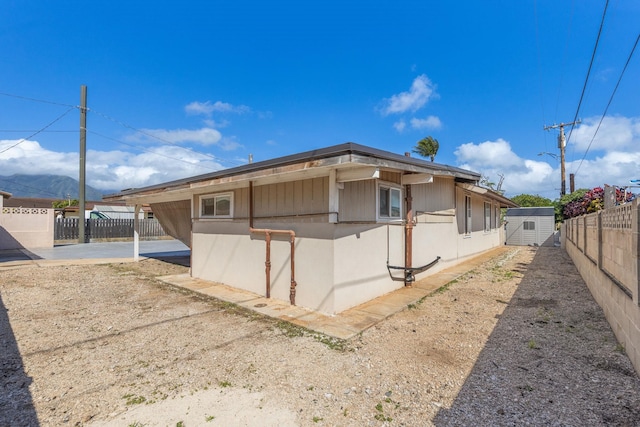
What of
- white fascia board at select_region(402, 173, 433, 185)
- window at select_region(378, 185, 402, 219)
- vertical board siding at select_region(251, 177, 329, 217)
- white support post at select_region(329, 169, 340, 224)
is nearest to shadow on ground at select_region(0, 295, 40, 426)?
white support post at select_region(329, 169, 340, 224)

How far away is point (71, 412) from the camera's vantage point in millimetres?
2434

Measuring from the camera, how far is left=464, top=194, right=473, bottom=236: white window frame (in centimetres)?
1078

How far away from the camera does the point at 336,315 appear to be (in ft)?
15.7

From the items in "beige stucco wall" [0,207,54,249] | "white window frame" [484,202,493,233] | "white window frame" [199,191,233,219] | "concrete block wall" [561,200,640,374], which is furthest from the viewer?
"beige stucco wall" [0,207,54,249]

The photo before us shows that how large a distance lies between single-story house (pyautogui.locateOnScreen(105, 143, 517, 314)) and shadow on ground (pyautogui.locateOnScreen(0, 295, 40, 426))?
340 centimetres

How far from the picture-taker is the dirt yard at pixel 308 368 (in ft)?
7.86

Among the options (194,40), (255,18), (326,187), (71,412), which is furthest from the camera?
(194,40)

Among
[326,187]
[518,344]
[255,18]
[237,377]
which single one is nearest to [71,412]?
[237,377]

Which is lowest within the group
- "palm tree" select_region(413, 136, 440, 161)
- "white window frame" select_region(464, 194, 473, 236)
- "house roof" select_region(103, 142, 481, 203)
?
"white window frame" select_region(464, 194, 473, 236)

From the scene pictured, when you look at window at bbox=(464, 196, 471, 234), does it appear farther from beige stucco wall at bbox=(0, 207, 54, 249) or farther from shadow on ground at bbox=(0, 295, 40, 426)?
beige stucco wall at bbox=(0, 207, 54, 249)

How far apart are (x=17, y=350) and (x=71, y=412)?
198cm

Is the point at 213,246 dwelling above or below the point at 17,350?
above

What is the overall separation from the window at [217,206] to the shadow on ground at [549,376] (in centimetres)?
561

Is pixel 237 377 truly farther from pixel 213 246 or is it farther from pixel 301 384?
pixel 213 246
